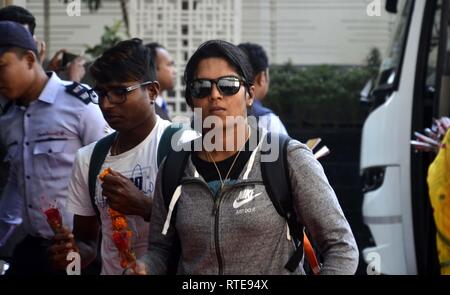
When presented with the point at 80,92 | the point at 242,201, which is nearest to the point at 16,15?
the point at 80,92

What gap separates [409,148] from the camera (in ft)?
23.8

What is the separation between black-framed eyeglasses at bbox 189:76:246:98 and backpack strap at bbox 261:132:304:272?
11.5 inches

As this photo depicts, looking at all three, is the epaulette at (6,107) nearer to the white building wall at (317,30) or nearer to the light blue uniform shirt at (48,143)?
the light blue uniform shirt at (48,143)

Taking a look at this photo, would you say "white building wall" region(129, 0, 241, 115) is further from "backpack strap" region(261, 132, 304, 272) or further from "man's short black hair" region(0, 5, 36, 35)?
"backpack strap" region(261, 132, 304, 272)

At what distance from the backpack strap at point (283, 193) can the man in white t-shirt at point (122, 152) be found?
0.79 m

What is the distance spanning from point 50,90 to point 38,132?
8.5 inches

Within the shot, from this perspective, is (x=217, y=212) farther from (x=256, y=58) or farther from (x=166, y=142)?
(x=256, y=58)

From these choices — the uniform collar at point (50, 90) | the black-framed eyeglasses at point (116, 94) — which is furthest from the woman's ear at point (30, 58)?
the black-framed eyeglasses at point (116, 94)

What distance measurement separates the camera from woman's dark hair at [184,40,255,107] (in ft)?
12.3

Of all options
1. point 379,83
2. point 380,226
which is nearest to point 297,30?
point 379,83

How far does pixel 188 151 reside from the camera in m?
3.81

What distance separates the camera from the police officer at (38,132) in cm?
500

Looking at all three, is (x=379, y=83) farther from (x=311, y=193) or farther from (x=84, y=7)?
(x=84, y=7)

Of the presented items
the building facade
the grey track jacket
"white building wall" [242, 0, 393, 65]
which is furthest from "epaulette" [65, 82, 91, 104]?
"white building wall" [242, 0, 393, 65]
